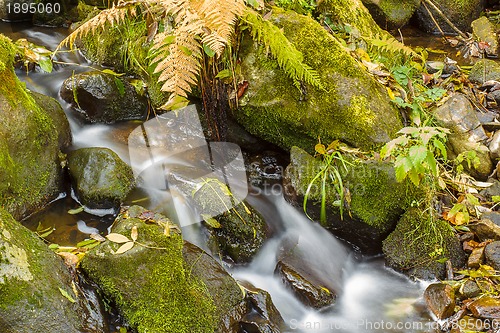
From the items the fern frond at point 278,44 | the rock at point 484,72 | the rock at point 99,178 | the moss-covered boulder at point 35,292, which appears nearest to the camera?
the moss-covered boulder at point 35,292

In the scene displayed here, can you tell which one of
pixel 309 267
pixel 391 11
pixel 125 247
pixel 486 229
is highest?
pixel 391 11

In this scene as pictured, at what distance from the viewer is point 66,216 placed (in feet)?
13.5

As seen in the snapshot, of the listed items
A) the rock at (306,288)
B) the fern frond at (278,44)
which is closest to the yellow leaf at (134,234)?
the rock at (306,288)

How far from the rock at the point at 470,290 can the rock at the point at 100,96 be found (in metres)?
3.58

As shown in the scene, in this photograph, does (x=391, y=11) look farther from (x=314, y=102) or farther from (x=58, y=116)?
(x=58, y=116)

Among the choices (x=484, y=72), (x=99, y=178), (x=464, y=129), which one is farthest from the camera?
(x=484, y=72)

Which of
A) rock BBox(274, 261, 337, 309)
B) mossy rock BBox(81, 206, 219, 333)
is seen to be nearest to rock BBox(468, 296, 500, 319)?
rock BBox(274, 261, 337, 309)

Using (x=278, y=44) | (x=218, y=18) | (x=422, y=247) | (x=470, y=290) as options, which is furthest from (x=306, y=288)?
(x=218, y=18)

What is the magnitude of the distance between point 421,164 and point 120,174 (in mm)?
2474

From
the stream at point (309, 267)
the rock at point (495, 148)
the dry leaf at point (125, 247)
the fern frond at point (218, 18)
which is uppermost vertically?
the fern frond at point (218, 18)

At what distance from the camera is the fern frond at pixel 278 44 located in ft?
14.1

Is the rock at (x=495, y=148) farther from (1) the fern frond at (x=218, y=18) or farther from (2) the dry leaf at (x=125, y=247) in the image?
(2) the dry leaf at (x=125, y=247)

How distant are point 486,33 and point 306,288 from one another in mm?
5709

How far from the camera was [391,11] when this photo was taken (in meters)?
7.71
